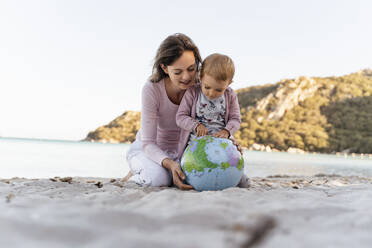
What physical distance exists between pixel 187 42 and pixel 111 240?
284 centimetres

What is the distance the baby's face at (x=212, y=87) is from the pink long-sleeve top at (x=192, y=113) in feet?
0.71

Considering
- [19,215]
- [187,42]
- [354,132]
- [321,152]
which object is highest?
[187,42]

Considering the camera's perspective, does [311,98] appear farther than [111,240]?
Yes

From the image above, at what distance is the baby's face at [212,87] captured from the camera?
3471 mm

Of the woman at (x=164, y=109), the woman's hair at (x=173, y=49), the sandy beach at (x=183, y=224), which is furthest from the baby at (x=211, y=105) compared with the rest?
the sandy beach at (x=183, y=224)

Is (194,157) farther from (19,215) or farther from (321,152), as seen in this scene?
(321,152)

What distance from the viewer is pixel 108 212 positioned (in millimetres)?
1875

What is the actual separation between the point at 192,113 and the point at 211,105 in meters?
0.24

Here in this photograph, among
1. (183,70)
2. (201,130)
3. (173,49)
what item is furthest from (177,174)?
(173,49)

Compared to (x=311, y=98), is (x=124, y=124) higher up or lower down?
lower down

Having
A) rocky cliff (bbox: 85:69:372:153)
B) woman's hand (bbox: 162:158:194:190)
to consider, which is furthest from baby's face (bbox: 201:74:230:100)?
rocky cliff (bbox: 85:69:372:153)

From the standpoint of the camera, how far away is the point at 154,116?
158 inches

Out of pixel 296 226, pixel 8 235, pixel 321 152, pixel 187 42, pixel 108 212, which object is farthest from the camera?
pixel 321 152

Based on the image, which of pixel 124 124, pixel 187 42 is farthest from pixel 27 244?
pixel 124 124
